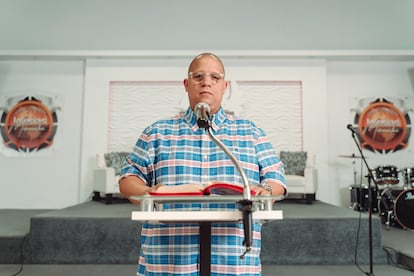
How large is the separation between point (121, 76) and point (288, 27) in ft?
8.98

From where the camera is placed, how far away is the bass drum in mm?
3699

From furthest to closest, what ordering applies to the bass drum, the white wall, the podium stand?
the white wall → the bass drum → the podium stand

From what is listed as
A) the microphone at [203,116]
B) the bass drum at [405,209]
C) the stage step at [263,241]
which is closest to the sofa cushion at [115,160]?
the stage step at [263,241]

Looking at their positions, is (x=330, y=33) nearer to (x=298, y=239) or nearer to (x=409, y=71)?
(x=409, y=71)

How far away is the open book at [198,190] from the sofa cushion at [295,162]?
4.08 m

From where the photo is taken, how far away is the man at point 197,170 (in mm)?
960

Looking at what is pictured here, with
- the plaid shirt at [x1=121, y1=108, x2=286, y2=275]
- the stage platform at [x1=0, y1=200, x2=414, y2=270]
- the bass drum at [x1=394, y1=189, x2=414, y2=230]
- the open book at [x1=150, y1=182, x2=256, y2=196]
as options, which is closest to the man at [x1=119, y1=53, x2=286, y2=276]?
the plaid shirt at [x1=121, y1=108, x2=286, y2=275]

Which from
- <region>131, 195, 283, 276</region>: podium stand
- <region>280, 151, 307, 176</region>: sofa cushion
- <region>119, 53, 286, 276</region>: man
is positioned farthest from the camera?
<region>280, 151, 307, 176</region>: sofa cushion

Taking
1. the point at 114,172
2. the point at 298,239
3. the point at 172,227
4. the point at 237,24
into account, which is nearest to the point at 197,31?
the point at 237,24

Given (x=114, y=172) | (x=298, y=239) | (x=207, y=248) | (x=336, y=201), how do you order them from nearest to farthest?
(x=207, y=248) → (x=298, y=239) → (x=114, y=172) → (x=336, y=201)

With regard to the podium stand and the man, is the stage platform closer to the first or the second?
the man

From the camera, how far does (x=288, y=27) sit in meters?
5.45

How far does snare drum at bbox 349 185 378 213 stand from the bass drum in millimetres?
571

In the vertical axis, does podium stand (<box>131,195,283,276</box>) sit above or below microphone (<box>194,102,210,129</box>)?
below
